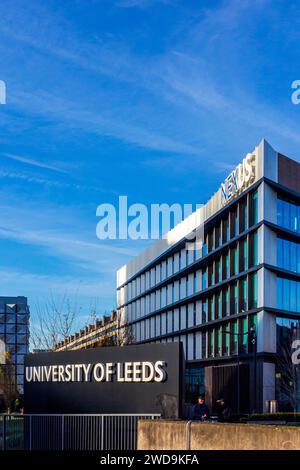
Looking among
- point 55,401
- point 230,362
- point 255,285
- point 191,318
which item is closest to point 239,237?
point 255,285

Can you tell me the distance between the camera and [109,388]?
25.2 metres

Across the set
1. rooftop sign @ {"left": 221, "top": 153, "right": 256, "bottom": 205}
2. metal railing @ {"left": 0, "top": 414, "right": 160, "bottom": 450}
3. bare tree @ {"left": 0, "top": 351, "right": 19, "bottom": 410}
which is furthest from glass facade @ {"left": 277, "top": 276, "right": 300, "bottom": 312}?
metal railing @ {"left": 0, "top": 414, "right": 160, "bottom": 450}

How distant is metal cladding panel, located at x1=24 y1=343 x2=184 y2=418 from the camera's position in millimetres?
22906

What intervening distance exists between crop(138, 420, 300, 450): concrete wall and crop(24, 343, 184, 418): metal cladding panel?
3.96 m

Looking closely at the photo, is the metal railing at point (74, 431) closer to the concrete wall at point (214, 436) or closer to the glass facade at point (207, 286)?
the concrete wall at point (214, 436)

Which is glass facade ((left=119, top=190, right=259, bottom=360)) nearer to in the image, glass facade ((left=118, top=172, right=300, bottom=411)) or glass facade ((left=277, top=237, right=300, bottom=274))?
glass facade ((left=118, top=172, right=300, bottom=411))

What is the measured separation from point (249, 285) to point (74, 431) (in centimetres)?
3604

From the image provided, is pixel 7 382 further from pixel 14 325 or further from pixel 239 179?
pixel 239 179

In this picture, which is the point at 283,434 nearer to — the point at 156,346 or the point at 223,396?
the point at 156,346

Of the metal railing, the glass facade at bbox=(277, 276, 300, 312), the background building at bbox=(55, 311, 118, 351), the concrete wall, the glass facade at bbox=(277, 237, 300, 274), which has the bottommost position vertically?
the metal railing

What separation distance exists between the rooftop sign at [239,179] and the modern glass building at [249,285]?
0.25ft

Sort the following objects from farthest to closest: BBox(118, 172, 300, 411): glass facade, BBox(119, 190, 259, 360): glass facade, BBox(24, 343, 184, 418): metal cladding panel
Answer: BBox(119, 190, 259, 360): glass facade → BBox(118, 172, 300, 411): glass facade → BBox(24, 343, 184, 418): metal cladding panel

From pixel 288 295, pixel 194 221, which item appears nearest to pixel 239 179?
pixel 288 295

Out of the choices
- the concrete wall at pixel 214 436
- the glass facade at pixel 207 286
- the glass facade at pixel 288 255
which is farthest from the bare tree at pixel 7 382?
the concrete wall at pixel 214 436
